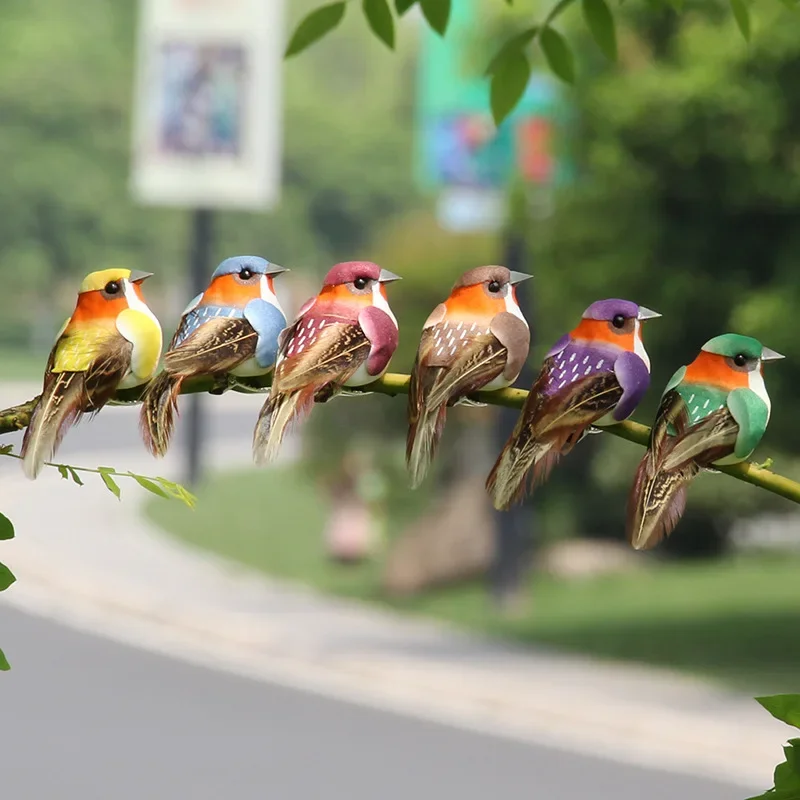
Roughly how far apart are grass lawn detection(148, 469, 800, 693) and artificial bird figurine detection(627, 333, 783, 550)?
12879 mm

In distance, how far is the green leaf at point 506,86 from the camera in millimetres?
3607

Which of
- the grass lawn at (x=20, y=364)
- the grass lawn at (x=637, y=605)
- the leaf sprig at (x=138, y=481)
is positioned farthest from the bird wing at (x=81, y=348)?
the grass lawn at (x=20, y=364)

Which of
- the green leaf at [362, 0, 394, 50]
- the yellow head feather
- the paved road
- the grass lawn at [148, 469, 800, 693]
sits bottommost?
the grass lawn at [148, 469, 800, 693]

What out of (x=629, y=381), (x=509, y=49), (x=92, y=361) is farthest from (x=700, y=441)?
(x=509, y=49)

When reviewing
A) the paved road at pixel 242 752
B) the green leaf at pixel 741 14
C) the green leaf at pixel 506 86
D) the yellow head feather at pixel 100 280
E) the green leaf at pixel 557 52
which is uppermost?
the green leaf at pixel 741 14

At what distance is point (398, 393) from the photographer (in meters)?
2.33

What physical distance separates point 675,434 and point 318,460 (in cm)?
2059

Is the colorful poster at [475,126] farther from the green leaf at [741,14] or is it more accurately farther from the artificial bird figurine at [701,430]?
the artificial bird figurine at [701,430]

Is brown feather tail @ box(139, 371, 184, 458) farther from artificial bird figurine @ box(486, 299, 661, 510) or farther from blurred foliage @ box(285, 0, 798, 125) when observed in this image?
blurred foliage @ box(285, 0, 798, 125)

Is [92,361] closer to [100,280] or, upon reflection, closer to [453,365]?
→ [100,280]

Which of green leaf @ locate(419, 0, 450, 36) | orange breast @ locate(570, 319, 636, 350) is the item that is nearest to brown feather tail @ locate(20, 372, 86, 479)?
orange breast @ locate(570, 319, 636, 350)

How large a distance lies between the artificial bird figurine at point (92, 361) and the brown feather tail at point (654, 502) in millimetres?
604

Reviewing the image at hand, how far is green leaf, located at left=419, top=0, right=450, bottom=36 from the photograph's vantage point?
12.3 feet

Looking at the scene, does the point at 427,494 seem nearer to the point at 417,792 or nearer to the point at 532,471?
the point at 417,792
